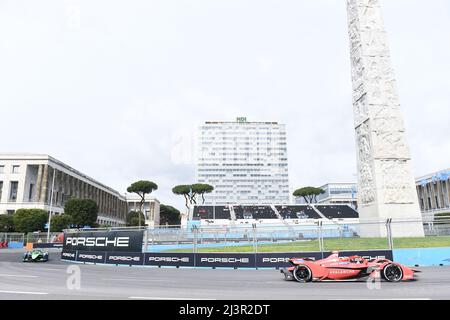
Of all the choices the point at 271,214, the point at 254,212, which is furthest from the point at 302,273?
the point at 254,212

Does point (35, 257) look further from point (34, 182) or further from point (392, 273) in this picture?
point (34, 182)

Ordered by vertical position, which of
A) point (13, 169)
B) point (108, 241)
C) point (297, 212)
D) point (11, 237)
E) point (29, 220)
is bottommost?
point (11, 237)

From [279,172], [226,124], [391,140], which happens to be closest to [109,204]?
[226,124]

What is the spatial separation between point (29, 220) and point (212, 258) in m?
55.5

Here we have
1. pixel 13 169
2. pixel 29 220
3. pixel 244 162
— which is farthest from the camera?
pixel 244 162

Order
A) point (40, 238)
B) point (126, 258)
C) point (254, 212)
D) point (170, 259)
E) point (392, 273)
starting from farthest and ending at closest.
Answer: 1. point (254, 212)
2. point (40, 238)
3. point (126, 258)
4. point (170, 259)
5. point (392, 273)

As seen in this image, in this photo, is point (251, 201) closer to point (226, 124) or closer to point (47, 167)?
point (226, 124)

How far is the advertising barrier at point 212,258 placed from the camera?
1759 centimetres

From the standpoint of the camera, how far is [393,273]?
1180 centimetres

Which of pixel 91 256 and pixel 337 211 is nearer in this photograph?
pixel 91 256

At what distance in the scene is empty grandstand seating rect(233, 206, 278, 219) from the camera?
76188 millimetres

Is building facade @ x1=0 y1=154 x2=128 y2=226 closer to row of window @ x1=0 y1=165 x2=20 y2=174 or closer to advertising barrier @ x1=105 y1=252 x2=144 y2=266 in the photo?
row of window @ x1=0 y1=165 x2=20 y2=174

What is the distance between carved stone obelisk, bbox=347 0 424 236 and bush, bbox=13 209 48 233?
5967 cm
